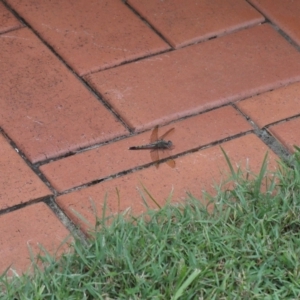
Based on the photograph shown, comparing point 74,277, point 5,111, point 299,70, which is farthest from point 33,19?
point 74,277

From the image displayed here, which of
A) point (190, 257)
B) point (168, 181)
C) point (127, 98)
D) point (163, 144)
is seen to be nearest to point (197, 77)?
point (127, 98)

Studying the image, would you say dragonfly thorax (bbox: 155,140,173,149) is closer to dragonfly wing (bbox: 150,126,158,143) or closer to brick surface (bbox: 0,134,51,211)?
dragonfly wing (bbox: 150,126,158,143)

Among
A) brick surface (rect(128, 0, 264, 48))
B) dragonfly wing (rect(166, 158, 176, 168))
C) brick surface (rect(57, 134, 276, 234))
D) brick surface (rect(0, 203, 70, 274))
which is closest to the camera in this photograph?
brick surface (rect(0, 203, 70, 274))

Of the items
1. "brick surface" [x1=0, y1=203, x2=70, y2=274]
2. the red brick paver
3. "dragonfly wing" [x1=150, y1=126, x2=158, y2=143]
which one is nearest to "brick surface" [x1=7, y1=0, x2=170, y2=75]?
the red brick paver

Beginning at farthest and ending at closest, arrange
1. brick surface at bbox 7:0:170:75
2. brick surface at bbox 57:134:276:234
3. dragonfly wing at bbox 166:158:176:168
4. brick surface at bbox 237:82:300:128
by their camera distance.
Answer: brick surface at bbox 7:0:170:75
brick surface at bbox 237:82:300:128
dragonfly wing at bbox 166:158:176:168
brick surface at bbox 57:134:276:234

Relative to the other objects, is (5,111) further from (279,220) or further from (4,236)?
(279,220)

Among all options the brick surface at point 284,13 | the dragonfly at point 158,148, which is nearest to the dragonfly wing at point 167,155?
the dragonfly at point 158,148
